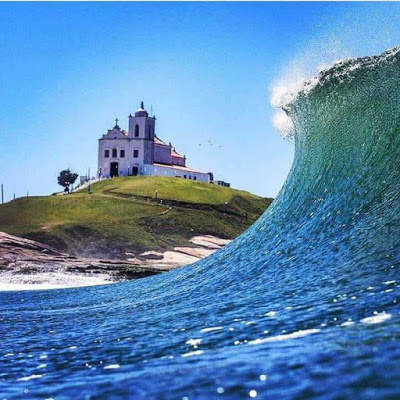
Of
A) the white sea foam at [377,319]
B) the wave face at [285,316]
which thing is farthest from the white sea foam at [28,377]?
the white sea foam at [377,319]

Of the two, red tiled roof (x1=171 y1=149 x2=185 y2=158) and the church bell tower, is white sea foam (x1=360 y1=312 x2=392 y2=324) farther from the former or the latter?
red tiled roof (x1=171 y1=149 x2=185 y2=158)

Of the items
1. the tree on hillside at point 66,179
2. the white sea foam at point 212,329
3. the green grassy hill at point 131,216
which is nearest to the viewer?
the white sea foam at point 212,329

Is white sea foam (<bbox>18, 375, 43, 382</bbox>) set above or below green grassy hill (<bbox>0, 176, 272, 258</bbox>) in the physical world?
below

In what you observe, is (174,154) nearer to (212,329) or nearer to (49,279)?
(49,279)

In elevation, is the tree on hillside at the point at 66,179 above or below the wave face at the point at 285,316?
above

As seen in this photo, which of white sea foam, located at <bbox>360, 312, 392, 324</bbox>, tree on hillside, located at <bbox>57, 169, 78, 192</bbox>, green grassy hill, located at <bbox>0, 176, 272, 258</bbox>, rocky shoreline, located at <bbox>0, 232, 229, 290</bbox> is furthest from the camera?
tree on hillside, located at <bbox>57, 169, 78, 192</bbox>

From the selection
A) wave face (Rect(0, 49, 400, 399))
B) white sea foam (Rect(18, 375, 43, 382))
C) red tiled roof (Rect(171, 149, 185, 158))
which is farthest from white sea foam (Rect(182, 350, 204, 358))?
red tiled roof (Rect(171, 149, 185, 158))

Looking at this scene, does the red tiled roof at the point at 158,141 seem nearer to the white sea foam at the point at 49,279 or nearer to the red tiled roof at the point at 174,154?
the red tiled roof at the point at 174,154
